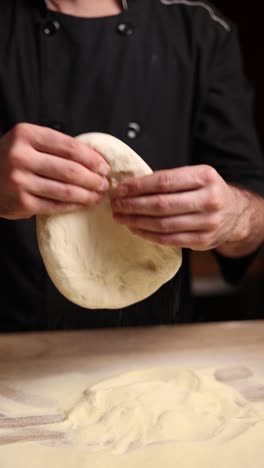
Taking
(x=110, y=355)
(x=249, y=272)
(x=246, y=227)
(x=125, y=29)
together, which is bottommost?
(x=249, y=272)

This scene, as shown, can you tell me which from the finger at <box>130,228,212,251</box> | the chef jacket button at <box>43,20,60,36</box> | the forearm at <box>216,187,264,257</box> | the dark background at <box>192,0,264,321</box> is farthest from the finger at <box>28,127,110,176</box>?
the dark background at <box>192,0,264,321</box>

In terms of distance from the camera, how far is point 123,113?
1.12 m

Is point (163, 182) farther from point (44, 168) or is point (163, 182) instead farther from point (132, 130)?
point (132, 130)

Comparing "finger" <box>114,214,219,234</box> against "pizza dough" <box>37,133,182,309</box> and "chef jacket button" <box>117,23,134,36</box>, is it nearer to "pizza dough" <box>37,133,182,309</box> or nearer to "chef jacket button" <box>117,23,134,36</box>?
"pizza dough" <box>37,133,182,309</box>

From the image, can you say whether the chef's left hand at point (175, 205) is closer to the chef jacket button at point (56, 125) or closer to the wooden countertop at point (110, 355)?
the wooden countertop at point (110, 355)

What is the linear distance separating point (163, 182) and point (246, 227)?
27cm

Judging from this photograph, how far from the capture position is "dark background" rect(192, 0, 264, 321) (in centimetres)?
210

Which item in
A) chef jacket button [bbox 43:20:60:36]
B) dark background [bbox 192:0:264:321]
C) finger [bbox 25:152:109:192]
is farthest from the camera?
dark background [bbox 192:0:264:321]

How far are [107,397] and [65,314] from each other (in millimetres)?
294

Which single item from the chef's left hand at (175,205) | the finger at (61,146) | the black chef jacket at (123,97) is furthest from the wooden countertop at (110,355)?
the finger at (61,146)

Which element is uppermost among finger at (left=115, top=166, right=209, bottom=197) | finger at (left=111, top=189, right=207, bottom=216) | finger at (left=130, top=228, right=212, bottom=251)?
finger at (left=115, top=166, right=209, bottom=197)

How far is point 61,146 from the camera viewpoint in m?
0.78

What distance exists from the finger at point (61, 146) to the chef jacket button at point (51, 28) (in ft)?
1.21

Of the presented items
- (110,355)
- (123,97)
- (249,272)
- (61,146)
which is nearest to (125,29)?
(123,97)
